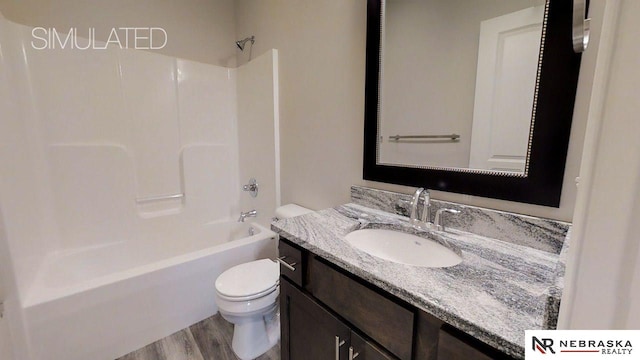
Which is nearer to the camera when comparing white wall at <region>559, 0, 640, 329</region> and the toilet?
white wall at <region>559, 0, 640, 329</region>

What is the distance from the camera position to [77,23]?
1827mm

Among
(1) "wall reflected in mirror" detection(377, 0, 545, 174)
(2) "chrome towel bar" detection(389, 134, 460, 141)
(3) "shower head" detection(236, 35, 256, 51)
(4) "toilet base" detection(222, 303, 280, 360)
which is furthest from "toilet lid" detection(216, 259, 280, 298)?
(3) "shower head" detection(236, 35, 256, 51)

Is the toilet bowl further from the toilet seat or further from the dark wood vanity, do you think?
the dark wood vanity

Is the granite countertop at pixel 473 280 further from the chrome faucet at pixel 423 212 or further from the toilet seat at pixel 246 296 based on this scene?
the toilet seat at pixel 246 296

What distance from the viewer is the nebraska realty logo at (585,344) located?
263 mm

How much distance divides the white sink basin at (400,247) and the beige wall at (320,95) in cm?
23

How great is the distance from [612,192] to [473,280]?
490 millimetres

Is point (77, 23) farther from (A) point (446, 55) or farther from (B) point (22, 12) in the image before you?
(A) point (446, 55)

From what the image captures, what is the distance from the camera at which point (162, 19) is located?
213cm

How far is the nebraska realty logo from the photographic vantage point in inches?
10.3

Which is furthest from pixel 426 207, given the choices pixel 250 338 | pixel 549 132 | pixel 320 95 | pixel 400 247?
pixel 250 338

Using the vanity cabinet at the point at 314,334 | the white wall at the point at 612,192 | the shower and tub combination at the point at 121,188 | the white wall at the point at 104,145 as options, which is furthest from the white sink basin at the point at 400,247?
the white wall at the point at 104,145

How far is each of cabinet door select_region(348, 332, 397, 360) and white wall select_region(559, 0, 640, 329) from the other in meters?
0.54

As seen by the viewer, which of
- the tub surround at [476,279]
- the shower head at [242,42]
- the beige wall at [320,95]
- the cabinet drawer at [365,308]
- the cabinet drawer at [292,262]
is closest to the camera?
the tub surround at [476,279]
